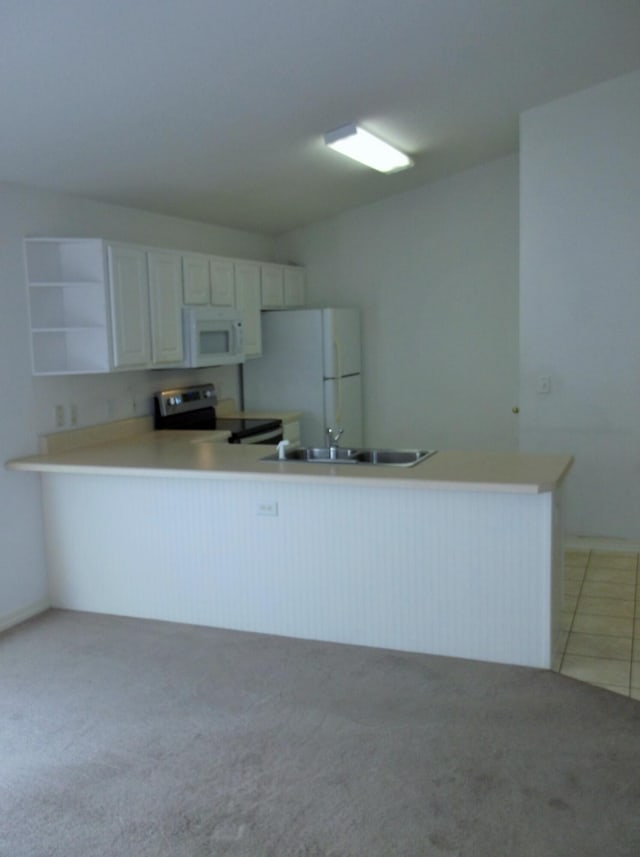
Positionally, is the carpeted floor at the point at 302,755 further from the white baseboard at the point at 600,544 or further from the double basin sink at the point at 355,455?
the white baseboard at the point at 600,544

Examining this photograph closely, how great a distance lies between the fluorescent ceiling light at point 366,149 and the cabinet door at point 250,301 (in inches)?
46.5

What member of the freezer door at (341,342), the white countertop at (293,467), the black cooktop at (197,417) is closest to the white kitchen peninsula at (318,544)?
the white countertop at (293,467)

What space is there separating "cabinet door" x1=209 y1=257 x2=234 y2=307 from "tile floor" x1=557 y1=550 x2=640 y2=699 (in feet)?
9.20

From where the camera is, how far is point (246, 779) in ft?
8.71

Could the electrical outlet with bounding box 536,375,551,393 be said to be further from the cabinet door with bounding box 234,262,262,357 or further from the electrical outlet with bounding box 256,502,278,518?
the electrical outlet with bounding box 256,502,278,518

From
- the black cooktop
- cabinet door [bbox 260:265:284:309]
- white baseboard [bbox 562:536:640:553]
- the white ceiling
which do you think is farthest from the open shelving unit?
white baseboard [bbox 562:536:640:553]

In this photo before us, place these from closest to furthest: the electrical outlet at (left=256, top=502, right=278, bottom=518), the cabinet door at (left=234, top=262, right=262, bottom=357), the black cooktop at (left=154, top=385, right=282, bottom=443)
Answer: the electrical outlet at (left=256, top=502, right=278, bottom=518) < the black cooktop at (left=154, top=385, right=282, bottom=443) < the cabinet door at (left=234, top=262, right=262, bottom=357)

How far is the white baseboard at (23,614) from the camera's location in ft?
13.4

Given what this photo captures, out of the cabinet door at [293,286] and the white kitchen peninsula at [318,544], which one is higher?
the cabinet door at [293,286]

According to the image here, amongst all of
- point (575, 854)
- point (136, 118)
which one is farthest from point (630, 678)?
point (136, 118)

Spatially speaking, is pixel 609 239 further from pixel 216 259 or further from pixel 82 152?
A: pixel 82 152

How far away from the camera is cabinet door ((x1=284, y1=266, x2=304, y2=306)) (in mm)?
6453

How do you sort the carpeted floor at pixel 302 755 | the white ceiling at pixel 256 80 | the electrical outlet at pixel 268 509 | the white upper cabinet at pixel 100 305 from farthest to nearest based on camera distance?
the white upper cabinet at pixel 100 305 < the electrical outlet at pixel 268 509 < the white ceiling at pixel 256 80 < the carpeted floor at pixel 302 755

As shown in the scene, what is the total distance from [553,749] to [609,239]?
10.7 ft
